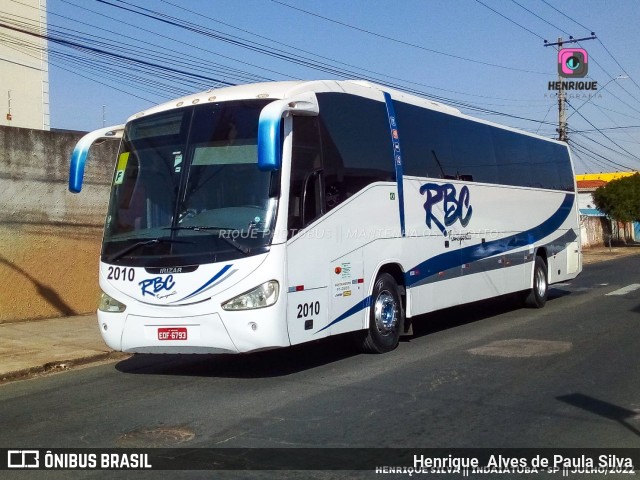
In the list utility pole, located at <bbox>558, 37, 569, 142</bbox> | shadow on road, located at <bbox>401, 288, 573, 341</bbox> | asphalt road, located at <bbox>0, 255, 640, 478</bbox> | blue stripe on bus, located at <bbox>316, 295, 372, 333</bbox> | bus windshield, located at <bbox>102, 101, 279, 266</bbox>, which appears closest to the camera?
asphalt road, located at <bbox>0, 255, 640, 478</bbox>

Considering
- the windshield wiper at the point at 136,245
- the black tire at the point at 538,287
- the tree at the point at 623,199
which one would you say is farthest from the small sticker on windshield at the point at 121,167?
the tree at the point at 623,199

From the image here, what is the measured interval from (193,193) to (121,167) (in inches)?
53.4

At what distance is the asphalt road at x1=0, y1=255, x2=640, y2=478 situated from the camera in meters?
6.83

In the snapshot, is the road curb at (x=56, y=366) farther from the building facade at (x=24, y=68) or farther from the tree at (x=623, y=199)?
the tree at (x=623, y=199)

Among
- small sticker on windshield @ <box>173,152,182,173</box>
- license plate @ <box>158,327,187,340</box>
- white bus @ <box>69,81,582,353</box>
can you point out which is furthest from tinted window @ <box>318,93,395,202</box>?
license plate @ <box>158,327,187,340</box>

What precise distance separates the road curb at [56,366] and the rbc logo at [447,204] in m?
5.12

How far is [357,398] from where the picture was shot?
816 centimetres

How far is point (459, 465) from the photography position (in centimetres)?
607

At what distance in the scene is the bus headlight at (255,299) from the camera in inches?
343

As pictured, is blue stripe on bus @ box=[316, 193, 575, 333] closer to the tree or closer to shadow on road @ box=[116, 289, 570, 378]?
shadow on road @ box=[116, 289, 570, 378]

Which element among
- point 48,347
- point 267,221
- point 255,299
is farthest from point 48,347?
point 267,221

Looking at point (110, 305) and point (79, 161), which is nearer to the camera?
point (110, 305)

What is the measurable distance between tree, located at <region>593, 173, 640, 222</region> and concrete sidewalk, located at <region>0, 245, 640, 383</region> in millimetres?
42178

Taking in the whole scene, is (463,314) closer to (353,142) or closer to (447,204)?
(447,204)
